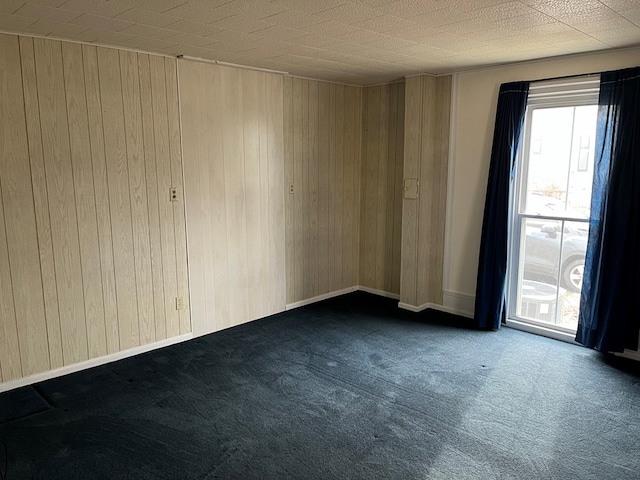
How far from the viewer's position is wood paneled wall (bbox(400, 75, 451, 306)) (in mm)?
4621

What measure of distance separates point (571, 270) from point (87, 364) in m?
4.02

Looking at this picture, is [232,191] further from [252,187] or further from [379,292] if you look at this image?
[379,292]

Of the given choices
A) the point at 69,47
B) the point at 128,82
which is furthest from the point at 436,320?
the point at 69,47

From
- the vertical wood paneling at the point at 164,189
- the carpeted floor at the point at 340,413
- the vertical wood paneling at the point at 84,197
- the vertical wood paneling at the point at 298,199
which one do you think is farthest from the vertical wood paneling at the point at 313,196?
the vertical wood paneling at the point at 84,197

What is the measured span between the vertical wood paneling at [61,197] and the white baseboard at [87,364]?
6cm

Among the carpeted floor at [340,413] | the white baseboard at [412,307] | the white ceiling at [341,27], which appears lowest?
the carpeted floor at [340,413]

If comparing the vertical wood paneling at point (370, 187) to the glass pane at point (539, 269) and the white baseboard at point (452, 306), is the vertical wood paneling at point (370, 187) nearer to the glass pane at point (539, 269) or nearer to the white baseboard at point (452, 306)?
the white baseboard at point (452, 306)

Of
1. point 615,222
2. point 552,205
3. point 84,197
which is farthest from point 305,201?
point 615,222

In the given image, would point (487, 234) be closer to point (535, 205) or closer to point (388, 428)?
point (535, 205)

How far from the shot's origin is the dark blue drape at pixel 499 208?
161 inches

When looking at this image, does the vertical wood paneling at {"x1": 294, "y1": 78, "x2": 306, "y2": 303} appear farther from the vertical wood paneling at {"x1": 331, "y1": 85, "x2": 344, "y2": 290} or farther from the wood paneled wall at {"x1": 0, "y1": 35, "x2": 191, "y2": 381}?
the wood paneled wall at {"x1": 0, "y1": 35, "x2": 191, "y2": 381}

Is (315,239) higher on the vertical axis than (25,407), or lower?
higher

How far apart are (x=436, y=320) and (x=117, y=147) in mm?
3252

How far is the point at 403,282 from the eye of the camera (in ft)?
16.3
